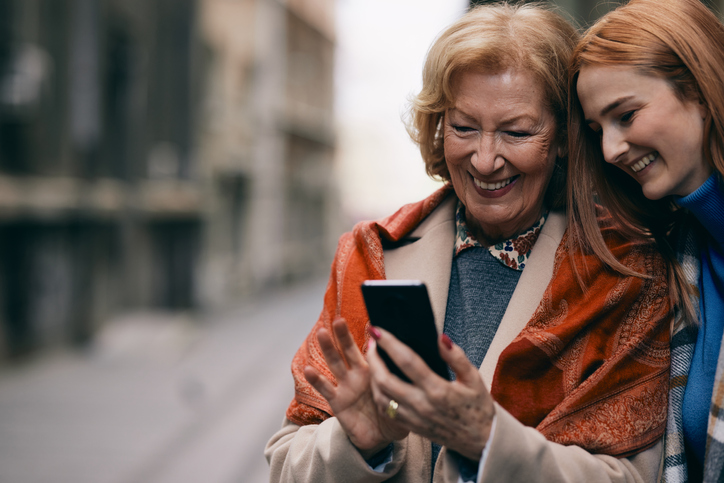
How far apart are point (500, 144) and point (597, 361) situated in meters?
0.59

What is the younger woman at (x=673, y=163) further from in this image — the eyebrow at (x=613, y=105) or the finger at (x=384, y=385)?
the finger at (x=384, y=385)

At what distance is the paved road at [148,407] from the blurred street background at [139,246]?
0.10ft

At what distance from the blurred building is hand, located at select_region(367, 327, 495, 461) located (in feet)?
27.1

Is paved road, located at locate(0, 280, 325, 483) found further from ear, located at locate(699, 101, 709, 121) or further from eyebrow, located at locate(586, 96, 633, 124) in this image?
ear, located at locate(699, 101, 709, 121)

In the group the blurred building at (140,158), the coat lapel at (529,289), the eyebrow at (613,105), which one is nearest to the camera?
the eyebrow at (613,105)

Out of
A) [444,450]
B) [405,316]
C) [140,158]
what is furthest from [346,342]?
→ [140,158]

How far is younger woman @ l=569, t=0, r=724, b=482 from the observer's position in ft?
5.10

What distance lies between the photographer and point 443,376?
1.48 metres

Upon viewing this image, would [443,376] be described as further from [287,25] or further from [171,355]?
[287,25]

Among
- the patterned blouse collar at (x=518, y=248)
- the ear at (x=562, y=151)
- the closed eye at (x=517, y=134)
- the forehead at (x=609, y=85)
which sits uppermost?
the forehead at (x=609, y=85)

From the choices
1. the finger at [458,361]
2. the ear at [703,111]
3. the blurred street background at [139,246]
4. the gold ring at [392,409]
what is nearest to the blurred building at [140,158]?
the blurred street background at [139,246]

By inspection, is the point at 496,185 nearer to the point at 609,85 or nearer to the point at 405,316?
the point at 609,85

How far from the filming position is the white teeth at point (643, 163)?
1.63 metres

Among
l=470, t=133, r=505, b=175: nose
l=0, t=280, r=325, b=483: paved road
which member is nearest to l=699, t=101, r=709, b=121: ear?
l=470, t=133, r=505, b=175: nose
